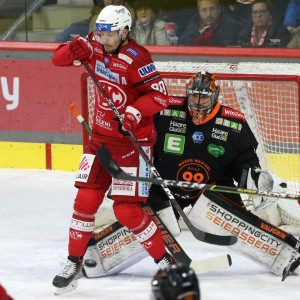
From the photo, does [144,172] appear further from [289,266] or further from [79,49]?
[289,266]

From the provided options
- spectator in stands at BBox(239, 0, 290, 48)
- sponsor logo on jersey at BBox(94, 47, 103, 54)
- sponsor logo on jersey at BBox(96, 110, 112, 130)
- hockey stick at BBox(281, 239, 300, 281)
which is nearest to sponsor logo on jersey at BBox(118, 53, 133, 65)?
sponsor logo on jersey at BBox(94, 47, 103, 54)

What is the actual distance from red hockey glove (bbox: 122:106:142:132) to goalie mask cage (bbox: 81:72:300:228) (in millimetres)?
1066

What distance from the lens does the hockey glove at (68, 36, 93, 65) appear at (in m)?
3.22

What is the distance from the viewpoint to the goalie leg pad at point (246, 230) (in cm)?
353

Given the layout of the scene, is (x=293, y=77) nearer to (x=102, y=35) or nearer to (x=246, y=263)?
(x=246, y=263)

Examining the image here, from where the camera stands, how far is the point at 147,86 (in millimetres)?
3236

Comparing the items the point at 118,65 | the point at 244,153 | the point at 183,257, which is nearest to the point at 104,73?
the point at 118,65

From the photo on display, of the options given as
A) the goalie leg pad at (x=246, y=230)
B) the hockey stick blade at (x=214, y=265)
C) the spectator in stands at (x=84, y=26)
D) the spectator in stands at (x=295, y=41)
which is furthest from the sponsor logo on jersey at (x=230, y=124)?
the spectator in stands at (x=84, y=26)

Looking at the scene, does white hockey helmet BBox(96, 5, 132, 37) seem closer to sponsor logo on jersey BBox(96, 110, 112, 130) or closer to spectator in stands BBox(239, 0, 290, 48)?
sponsor logo on jersey BBox(96, 110, 112, 130)

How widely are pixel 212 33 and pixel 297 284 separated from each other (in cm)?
260

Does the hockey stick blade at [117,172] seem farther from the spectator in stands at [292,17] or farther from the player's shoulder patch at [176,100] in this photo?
the spectator in stands at [292,17]

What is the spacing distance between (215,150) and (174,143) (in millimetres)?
187

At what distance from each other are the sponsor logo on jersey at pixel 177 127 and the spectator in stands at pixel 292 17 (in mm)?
2132

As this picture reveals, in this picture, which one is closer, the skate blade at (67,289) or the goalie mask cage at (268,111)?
the skate blade at (67,289)
